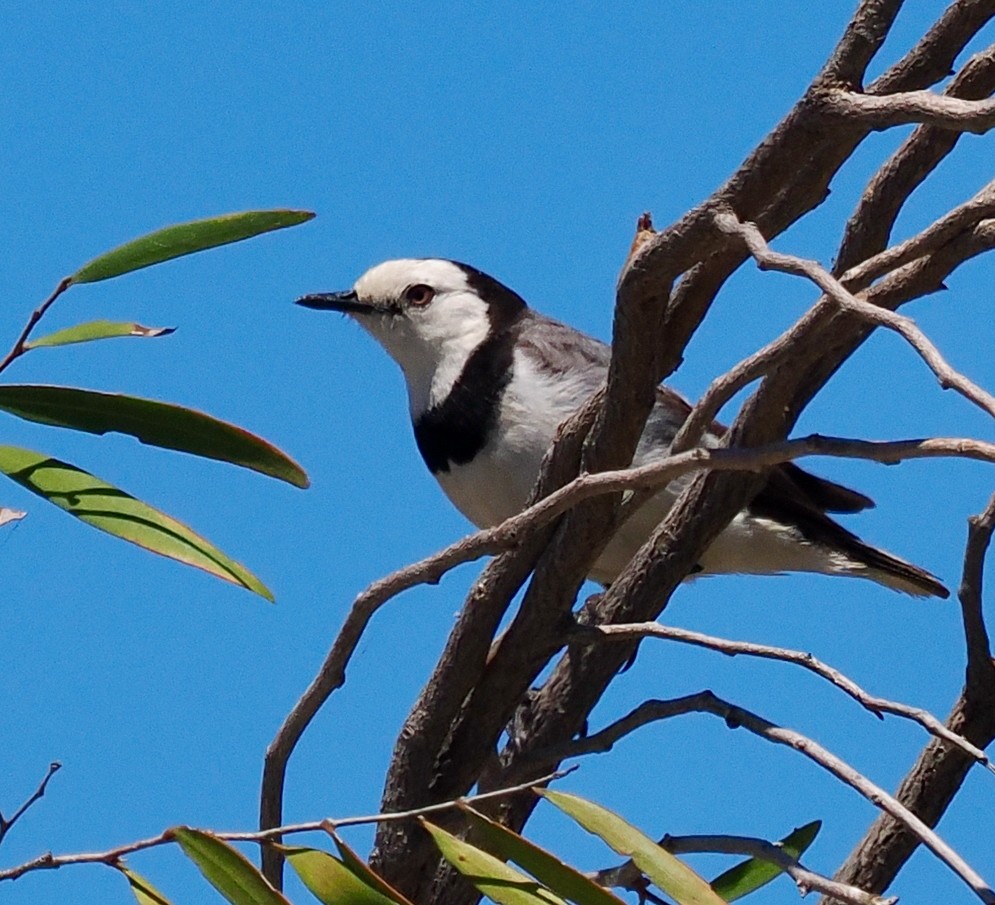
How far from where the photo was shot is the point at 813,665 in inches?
91.5

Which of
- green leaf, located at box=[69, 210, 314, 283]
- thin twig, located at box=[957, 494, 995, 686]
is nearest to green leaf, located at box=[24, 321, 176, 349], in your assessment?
green leaf, located at box=[69, 210, 314, 283]

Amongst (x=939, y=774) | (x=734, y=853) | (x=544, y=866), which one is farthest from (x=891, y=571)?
(x=544, y=866)

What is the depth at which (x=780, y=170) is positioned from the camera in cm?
227

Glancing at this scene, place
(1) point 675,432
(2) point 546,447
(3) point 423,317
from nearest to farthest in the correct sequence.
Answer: (2) point 546,447, (1) point 675,432, (3) point 423,317

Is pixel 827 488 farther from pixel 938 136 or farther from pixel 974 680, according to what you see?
pixel 938 136

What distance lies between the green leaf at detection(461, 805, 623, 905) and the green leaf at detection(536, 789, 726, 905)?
107 mm

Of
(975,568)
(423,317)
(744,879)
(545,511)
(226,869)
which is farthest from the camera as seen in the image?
(423,317)

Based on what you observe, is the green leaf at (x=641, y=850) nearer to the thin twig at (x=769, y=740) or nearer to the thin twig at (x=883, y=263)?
the thin twig at (x=769, y=740)

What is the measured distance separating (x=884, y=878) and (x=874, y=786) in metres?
0.97

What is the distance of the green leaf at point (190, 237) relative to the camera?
2.40 m

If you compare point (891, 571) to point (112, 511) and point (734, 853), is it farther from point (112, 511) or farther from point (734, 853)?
point (112, 511)

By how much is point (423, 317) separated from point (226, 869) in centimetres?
277

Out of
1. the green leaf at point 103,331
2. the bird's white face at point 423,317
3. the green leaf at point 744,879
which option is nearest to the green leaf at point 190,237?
the green leaf at point 103,331

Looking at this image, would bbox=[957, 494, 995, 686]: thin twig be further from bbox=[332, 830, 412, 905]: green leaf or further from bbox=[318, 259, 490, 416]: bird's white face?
bbox=[318, 259, 490, 416]: bird's white face
